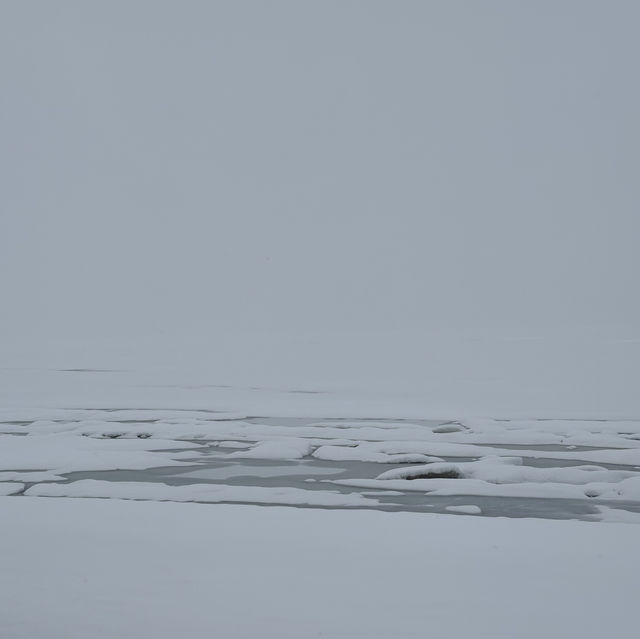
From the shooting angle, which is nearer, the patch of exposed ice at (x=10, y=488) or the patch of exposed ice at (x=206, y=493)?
the patch of exposed ice at (x=206, y=493)

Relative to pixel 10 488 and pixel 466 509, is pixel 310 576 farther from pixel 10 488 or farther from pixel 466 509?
pixel 10 488

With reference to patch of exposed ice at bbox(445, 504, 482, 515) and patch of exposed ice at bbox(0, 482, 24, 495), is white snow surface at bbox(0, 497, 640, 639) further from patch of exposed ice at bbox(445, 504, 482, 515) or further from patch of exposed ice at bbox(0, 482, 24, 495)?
patch of exposed ice at bbox(0, 482, 24, 495)

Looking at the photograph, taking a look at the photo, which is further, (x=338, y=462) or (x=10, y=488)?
(x=338, y=462)

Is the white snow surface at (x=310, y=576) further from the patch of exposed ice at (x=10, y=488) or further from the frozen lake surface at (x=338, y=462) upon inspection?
the patch of exposed ice at (x=10, y=488)

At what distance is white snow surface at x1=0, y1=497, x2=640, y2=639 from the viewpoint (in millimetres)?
4629

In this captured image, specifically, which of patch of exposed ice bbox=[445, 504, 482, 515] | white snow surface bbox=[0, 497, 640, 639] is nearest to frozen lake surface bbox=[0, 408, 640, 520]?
patch of exposed ice bbox=[445, 504, 482, 515]

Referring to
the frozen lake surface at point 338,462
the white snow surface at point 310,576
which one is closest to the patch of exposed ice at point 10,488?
the frozen lake surface at point 338,462

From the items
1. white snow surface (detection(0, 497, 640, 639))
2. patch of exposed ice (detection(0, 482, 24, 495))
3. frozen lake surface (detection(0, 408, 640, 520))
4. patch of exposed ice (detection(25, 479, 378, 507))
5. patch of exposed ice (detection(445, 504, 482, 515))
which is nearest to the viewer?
white snow surface (detection(0, 497, 640, 639))

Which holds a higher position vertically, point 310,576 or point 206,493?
point 206,493

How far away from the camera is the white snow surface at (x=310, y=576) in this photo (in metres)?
4.63

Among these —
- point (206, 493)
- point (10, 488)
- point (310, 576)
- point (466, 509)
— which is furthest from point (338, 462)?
point (310, 576)

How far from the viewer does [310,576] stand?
530 cm

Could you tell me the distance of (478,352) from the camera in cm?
3297

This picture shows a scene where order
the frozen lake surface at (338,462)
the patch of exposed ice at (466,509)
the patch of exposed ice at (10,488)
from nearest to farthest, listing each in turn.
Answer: the patch of exposed ice at (466,509) → the frozen lake surface at (338,462) → the patch of exposed ice at (10,488)
